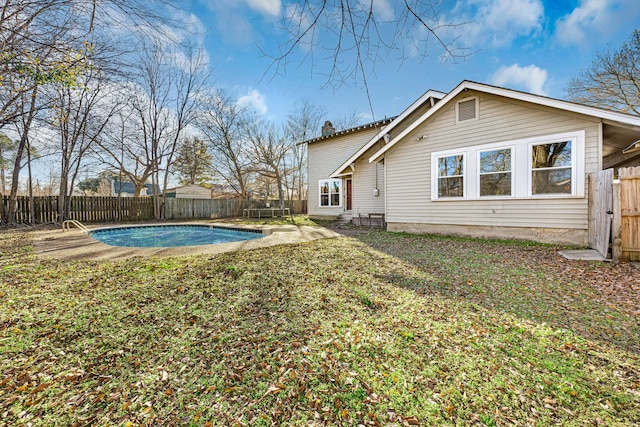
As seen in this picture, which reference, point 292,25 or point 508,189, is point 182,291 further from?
point 508,189

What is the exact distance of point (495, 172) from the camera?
24.9 feet

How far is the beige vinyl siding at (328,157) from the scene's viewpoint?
14805mm

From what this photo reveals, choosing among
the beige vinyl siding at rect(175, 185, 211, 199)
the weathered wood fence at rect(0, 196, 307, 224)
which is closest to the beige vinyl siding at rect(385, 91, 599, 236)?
the weathered wood fence at rect(0, 196, 307, 224)

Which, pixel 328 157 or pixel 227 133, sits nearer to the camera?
pixel 328 157

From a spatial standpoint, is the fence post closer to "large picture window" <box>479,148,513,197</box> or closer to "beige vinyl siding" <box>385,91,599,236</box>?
"beige vinyl siding" <box>385,91,599,236</box>

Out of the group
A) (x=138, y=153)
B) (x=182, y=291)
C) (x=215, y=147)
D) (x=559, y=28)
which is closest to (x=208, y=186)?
(x=215, y=147)

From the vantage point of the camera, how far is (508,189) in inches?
292

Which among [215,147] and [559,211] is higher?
[215,147]

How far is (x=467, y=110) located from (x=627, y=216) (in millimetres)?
4735

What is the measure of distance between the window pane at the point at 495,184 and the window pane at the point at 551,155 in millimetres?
704

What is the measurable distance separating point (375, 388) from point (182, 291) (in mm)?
2965

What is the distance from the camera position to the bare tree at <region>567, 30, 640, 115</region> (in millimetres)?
12625

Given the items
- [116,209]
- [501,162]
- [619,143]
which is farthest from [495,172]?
[116,209]

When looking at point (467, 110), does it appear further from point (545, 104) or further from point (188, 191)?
point (188, 191)
